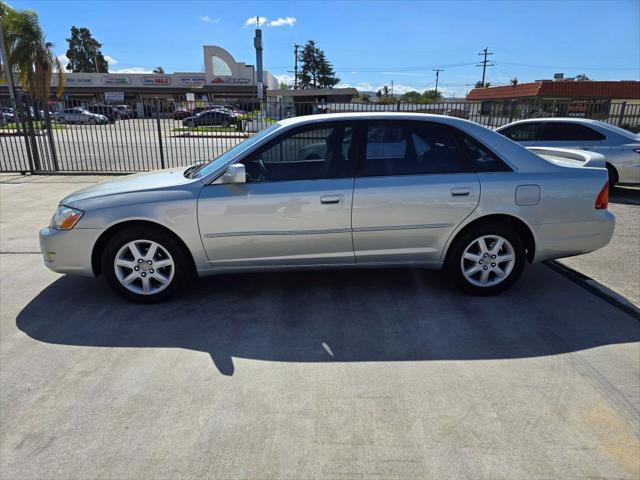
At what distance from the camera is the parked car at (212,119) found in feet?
42.3

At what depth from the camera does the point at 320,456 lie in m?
2.36

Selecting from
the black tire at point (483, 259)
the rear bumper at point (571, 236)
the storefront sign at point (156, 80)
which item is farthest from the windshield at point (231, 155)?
the storefront sign at point (156, 80)

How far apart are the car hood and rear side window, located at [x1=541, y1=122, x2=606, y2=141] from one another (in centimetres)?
768

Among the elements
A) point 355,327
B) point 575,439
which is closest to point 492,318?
point 355,327

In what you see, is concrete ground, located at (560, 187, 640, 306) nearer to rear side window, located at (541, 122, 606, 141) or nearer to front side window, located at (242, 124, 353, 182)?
rear side window, located at (541, 122, 606, 141)

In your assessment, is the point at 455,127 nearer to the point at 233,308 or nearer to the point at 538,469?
the point at 233,308

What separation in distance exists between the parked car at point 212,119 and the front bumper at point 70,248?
9463 millimetres

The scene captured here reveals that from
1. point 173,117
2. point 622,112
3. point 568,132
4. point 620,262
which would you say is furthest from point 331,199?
point 622,112

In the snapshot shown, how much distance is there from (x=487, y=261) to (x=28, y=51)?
26.7 metres

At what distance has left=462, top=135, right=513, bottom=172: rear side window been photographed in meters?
4.04

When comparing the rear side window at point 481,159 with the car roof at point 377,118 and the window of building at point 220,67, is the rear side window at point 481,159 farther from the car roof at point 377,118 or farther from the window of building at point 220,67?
the window of building at point 220,67

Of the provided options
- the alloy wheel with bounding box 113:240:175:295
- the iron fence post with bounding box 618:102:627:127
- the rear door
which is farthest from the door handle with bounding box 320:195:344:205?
the iron fence post with bounding box 618:102:627:127

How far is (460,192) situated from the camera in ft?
13.0

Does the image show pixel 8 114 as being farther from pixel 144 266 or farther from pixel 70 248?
pixel 144 266
